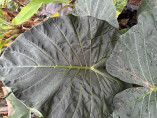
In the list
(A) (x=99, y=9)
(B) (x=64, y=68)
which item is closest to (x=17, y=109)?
(B) (x=64, y=68)

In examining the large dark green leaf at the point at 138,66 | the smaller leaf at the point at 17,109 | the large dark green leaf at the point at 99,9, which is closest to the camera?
the large dark green leaf at the point at 138,66

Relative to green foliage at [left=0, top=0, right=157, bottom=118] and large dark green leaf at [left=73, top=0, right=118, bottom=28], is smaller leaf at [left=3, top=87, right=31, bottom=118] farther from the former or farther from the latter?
large dark green leaf at [left=73, top=0, right=118, bottom=28]

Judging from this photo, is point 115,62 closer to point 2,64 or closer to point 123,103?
point 123,103

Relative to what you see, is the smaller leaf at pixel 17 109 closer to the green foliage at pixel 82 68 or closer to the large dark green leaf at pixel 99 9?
the green foliage at pixel 82 68

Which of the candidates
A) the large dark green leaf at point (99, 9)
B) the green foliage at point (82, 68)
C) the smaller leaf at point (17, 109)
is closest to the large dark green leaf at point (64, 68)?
the green foliage at point (82, 68)

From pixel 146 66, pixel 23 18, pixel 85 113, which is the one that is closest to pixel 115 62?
pixel 146 66

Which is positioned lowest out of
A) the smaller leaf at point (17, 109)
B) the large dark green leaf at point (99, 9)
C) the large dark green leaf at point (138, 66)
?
the smaller leaf at point (17, 109)

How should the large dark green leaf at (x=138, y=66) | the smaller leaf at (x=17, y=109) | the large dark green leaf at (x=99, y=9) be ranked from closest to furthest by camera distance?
the large dark green leaf at (x=138, y=66) < the large dark green leaf at (x=99, y=9) < the smaller leaf at (x=17, y=109)

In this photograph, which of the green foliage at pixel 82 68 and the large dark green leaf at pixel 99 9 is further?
the large dark green leaf at pixel 99 9
